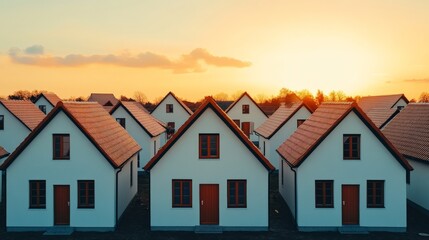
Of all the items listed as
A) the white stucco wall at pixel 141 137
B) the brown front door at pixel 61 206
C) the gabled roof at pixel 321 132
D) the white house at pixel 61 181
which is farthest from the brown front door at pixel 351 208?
the white stucco wall at pixel 141 137

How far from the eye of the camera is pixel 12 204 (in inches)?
852

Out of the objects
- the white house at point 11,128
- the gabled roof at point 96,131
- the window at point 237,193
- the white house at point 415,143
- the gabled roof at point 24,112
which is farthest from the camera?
the gabled roof at point 24,112

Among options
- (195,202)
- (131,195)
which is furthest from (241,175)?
(131,195)

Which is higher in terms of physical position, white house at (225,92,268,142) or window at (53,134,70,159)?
white house at (225,92,268,142)

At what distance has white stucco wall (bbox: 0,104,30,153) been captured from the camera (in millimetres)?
38438

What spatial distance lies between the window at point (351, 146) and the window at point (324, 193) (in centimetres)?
175

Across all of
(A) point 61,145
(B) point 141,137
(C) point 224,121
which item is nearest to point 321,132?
(C) point 224,121

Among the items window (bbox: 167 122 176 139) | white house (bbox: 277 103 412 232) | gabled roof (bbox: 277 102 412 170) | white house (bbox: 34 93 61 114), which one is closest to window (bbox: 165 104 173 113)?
window (bbox: 167 122 176 139)

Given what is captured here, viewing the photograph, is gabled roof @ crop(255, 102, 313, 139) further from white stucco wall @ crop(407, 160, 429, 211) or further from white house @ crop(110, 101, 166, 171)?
white stucco wall @ crop(407, 160, 429, 211)

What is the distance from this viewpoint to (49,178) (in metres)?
21.6

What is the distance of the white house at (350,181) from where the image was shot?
2148 cm

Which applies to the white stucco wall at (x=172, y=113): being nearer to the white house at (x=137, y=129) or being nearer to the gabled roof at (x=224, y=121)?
the white house at (x=137, y=129)

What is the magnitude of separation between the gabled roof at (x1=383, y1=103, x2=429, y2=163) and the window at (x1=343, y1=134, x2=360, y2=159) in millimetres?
5704

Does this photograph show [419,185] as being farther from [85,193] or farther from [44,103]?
[44,103]
